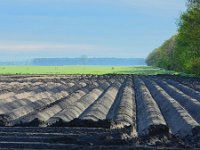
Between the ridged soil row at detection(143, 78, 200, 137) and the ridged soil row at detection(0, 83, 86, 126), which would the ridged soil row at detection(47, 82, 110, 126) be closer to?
the ridged soil row at detection(0, 83, 86, 126)

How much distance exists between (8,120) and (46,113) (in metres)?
1.19

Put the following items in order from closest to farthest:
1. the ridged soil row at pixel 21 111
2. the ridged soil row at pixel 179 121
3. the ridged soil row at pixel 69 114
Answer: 1. the ridged soil row at pixel 179 121
2. the ridged soil row at pixel 69 114
3. the ridged soil row at pixel 21 111

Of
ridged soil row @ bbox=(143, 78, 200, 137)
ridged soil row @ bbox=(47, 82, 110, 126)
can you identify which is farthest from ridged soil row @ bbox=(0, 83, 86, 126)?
ridged soil row @ bbox=(143, 78, 200, 137)

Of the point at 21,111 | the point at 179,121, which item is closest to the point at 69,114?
the point at 21,111

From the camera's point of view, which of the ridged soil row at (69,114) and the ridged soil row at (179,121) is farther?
the ridged soil row at (69,114)

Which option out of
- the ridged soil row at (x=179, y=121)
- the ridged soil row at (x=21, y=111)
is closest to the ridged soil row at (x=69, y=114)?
the ridged soil row at (x=21, y=111)

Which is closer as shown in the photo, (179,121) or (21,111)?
(179,121)

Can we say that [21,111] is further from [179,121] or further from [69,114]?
[179,121]

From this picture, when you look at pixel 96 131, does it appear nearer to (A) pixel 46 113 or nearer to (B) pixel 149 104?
(A) pixel 46 113

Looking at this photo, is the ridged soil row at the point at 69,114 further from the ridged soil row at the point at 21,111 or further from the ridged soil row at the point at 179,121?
the ridged soil row at the point at 179,121

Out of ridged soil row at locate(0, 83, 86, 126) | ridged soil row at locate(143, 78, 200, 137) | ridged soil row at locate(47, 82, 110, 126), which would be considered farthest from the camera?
ridged soil row at locate(0, 83, 86, 126)

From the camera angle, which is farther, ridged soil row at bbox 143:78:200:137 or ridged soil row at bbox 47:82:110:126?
ridged soil row at bbox 47:82:110:126

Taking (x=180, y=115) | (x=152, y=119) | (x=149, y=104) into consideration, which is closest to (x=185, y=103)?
(x=149, y=104)

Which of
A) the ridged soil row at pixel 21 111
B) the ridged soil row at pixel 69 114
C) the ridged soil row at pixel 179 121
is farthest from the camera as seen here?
the ridged soil row at pixel 21 111
